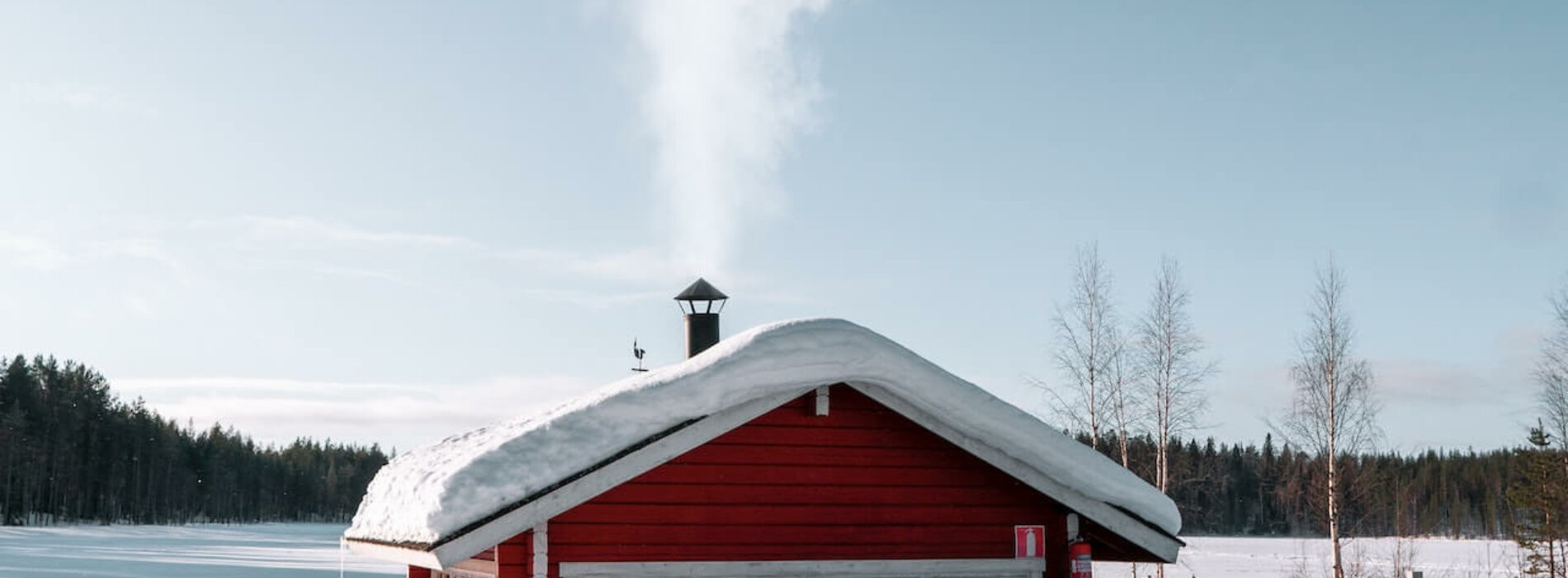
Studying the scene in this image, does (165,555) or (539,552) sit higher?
(539,552)

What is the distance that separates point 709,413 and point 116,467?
91346 millimetres

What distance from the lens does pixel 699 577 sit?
7.82 m

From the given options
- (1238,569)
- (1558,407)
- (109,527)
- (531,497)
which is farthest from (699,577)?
(109,527)

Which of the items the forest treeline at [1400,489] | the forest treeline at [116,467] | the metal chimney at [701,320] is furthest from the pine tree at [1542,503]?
the forest treeline at [116,467]

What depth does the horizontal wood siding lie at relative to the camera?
7.69 m

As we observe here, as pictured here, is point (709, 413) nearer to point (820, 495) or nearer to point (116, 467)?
point (820, 495)

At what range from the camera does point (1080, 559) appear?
27.9ft

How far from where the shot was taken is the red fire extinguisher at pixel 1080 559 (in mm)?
8500

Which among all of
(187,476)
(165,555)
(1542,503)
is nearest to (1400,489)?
(1542,503)

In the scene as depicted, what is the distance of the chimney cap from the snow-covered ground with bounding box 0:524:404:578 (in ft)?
70.5

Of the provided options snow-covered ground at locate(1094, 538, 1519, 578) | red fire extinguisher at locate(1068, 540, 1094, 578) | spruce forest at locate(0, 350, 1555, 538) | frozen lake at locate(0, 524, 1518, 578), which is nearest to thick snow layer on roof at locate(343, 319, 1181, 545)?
red fire extinguisher at locate(1068, 540, 1094, 578)

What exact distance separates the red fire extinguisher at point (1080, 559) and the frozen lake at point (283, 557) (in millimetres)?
14596

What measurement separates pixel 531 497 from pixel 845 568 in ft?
7.16

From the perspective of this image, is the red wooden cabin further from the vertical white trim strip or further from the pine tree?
the pine tree
